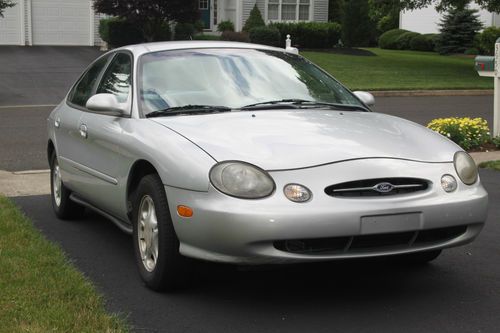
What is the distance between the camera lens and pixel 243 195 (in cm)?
399

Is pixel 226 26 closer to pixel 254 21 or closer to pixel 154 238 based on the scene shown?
pixel 254 21

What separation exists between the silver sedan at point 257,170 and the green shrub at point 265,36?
2651 centimetres

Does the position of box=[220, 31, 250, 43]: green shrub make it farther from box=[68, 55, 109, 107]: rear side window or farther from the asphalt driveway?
box=[68, 55, 109, 107]: rear side window

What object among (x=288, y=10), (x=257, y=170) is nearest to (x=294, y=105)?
(x=257, y=170)

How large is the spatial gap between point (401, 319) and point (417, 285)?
0.67m

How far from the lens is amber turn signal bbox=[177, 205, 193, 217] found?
4.12m

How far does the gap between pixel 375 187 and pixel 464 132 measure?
688 centimetres

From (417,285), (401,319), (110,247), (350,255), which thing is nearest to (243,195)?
(350,255)

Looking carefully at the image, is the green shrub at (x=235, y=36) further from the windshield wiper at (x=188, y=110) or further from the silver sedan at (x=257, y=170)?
the windshield wiper at (x=188, y=110)

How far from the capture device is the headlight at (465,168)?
4445 millimetres

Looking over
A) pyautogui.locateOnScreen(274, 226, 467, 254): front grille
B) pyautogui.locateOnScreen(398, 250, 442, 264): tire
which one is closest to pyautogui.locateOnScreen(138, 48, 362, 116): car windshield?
pyautogui.locateOnScreen(398, 250, 442, 264): tire

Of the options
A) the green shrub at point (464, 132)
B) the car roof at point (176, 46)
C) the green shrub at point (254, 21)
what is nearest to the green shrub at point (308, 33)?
the green shrub at point (254, 21)

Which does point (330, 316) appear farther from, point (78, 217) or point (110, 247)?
point (78, 217)

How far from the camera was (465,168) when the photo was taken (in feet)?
14.8
